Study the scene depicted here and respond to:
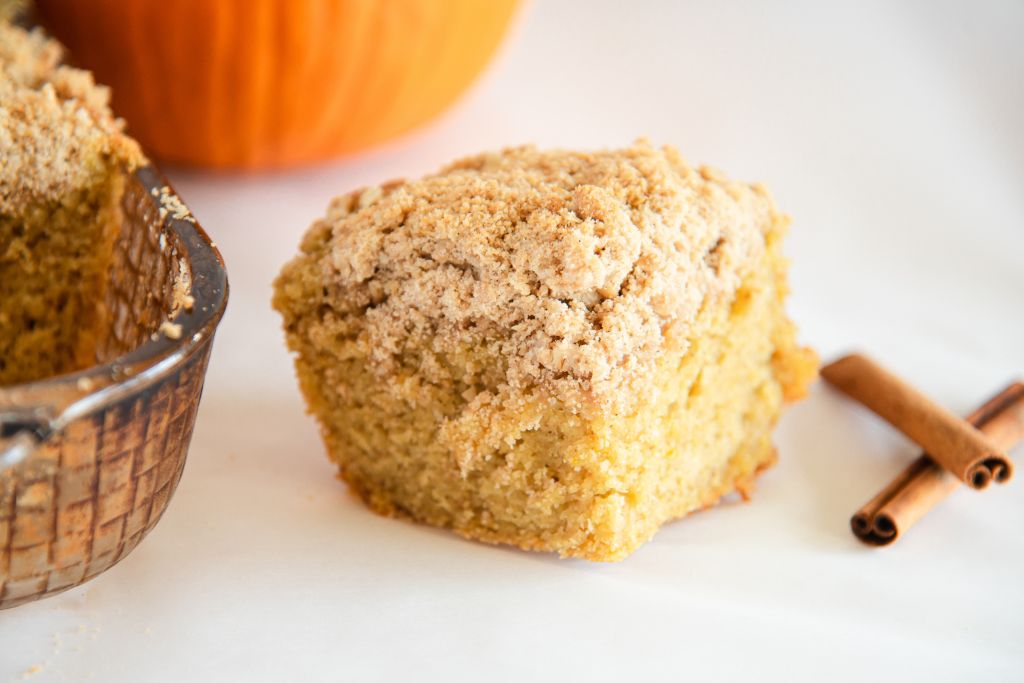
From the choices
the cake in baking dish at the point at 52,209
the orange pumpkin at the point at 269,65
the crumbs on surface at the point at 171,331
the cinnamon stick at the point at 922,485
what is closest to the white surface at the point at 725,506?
the cinnamon stick at the point at 922,485

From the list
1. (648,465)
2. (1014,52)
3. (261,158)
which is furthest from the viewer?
(1014,52)

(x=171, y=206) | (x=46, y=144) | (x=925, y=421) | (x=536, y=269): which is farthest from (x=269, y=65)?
(x=925, y=421)

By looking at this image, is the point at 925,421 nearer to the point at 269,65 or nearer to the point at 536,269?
the point at 536,269

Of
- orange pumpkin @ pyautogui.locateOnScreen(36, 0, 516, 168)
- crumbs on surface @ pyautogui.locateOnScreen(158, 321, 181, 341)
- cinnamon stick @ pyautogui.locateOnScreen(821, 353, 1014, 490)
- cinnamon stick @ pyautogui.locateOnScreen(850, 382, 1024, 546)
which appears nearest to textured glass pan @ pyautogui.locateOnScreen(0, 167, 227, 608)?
crumbs on surface @ pyautogui.locateOnScreen(158, 321, 181, 341)

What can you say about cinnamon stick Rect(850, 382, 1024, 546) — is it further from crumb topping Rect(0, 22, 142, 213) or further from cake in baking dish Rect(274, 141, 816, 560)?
crumb topping Rect(0, 22, 142, 213)

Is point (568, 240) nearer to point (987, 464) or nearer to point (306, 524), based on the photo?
point (306, 524)

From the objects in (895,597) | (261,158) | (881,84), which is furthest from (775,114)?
(895,597)
